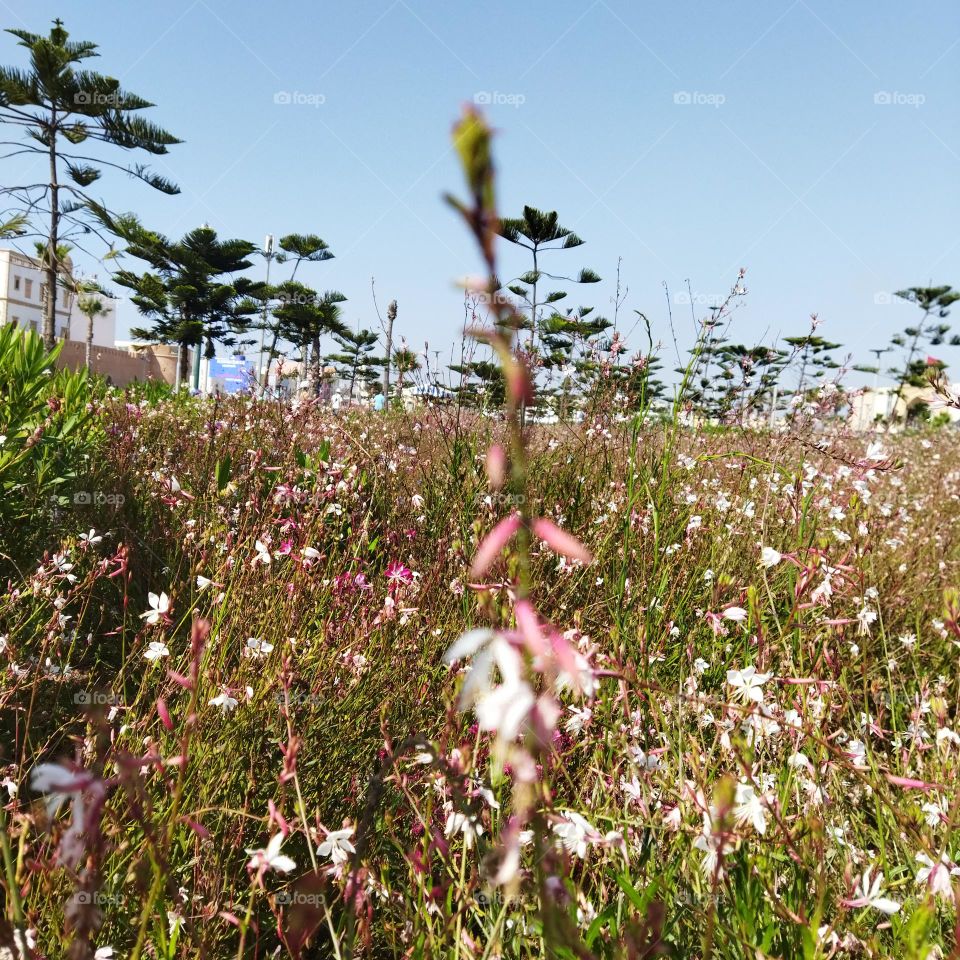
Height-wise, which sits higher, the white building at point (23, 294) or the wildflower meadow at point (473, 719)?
the white building at point (23, 294)

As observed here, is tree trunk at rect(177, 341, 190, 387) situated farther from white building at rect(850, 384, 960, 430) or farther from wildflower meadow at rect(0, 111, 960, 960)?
wildflower meadow at rect(0, 111, 960, 960)

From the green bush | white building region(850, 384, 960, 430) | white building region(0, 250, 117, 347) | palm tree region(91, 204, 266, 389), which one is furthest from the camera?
white building region(0, 250, 117, 347)

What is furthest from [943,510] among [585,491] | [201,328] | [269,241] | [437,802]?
[201,328]

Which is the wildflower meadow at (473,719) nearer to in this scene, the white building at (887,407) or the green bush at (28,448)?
the green bush at (28,448)

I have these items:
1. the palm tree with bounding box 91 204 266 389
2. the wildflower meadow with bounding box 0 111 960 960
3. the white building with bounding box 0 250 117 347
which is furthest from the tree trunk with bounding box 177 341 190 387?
the wildflower meadow with bounding box 0 111 960 960

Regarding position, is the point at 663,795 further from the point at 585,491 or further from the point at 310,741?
the point at 585,491

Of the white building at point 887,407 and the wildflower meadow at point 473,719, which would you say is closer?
the wildflower meadow at point 473,719

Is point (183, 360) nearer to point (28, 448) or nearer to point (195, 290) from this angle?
point (195, 290)
